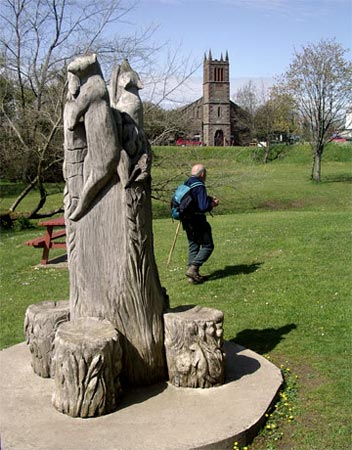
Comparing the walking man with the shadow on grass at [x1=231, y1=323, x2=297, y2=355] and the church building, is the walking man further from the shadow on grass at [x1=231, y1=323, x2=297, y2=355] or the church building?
the church building

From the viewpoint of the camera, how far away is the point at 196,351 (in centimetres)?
479

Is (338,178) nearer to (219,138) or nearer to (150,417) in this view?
(150,417)

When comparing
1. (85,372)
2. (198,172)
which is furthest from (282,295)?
(85,372)

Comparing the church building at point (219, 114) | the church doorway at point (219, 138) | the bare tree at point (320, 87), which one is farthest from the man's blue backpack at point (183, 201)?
the church doorway at point (219, 138)

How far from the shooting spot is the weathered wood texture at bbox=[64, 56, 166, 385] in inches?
175

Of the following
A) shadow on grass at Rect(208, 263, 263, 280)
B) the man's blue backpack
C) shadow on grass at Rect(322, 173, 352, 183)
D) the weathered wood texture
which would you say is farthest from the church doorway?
the weathered wood texture

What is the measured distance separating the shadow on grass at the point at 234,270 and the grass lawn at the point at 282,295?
0.7 inches

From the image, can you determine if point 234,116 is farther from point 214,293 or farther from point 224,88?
point 214,293

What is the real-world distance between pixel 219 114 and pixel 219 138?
3.57 metres

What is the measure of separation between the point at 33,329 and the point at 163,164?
1299 centimetres

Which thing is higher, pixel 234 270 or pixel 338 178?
pixel 338 178

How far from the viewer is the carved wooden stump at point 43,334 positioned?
16.6 ft

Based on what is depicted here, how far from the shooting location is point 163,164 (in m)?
17.7

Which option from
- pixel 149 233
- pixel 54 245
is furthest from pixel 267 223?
pixel 149 233
